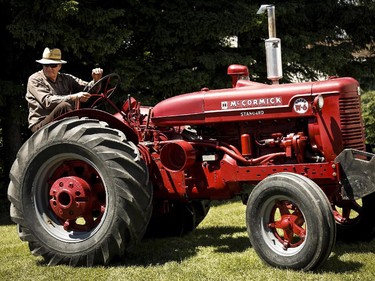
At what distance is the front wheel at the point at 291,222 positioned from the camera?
4922mm

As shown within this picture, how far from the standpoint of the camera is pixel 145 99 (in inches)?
445

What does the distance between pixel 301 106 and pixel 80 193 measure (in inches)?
84.9

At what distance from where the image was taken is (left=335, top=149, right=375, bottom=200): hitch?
17.1 ft

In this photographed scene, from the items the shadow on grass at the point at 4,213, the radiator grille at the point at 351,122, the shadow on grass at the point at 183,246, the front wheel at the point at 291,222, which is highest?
the radiator grille at the point at 351,122

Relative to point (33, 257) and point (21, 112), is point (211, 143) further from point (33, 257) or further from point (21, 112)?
point (21, 112)

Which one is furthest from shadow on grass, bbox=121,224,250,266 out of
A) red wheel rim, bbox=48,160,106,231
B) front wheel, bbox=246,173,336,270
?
front wheel, bbox=246,173,336,270

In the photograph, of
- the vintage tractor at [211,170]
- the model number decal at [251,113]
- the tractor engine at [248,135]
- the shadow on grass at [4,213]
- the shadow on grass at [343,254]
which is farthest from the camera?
the shadow on grass at [4,213]

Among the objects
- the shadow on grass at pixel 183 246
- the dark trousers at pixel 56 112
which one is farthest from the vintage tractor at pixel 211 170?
the shadow on grass at pixel 183 246

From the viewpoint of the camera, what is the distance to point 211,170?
6.02m

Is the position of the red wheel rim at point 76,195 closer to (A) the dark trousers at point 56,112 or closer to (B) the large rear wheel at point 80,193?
(B) the large rear wheel at point 80,193

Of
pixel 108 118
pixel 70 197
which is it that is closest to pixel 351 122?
pixel 108 118

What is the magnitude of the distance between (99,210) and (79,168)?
0.50 meters

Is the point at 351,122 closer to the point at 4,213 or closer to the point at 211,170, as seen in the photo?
the point at 211,170

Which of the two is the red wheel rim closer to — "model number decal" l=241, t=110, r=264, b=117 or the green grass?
the green grass
